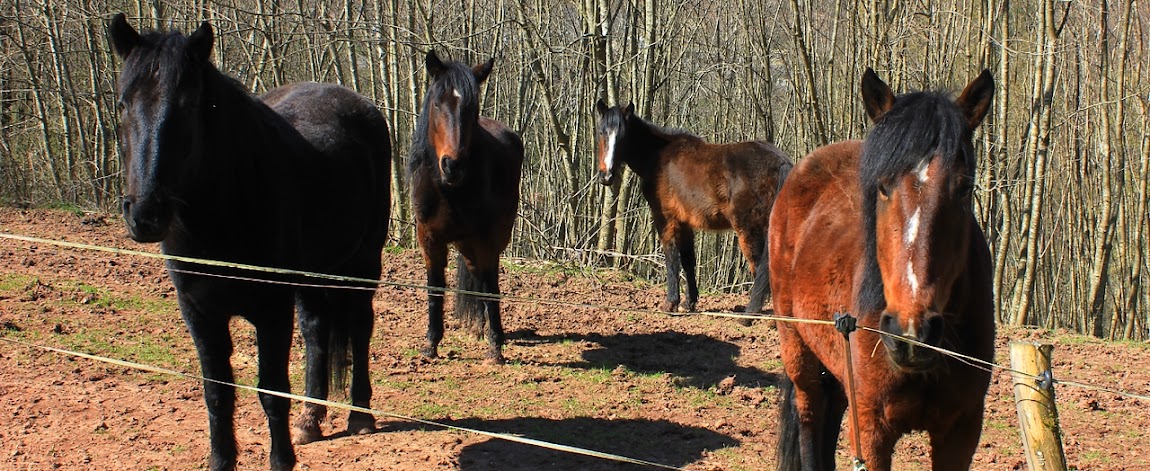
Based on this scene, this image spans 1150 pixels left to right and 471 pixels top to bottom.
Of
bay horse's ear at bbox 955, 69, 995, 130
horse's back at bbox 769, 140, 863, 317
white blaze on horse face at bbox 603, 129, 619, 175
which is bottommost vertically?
horse's back at bbox 769, 140, 863, 317

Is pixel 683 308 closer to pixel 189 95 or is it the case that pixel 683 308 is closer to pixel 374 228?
pixel 374 228

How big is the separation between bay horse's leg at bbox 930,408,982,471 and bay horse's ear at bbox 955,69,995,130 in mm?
996

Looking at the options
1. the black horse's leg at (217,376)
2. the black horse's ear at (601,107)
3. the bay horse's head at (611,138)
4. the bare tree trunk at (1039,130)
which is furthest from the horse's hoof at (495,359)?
the bare tree trunk at (1039,130)

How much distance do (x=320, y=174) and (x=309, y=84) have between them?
1.27 metres

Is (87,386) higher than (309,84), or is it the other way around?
(309,84)

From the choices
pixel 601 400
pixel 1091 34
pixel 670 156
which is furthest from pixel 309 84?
pixel 1091 34

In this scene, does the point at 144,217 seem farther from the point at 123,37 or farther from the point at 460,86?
the point at 460,86

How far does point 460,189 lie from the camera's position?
23.5 ft

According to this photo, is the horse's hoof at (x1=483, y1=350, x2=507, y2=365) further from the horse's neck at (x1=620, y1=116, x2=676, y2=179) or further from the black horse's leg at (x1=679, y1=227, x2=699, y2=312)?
the horse's neck at (x1=620, y1=116, x2=676, y2=179)

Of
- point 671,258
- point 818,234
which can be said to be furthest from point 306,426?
point 671,258

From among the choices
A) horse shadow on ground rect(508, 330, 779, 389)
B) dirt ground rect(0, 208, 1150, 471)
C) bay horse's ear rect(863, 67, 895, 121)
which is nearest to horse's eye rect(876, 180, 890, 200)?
bay horse's ear rect(863, 67, 895, 121)

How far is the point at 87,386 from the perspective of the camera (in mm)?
5547

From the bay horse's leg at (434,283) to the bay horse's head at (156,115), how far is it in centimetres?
361

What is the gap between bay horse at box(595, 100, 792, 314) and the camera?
10.0 meters
